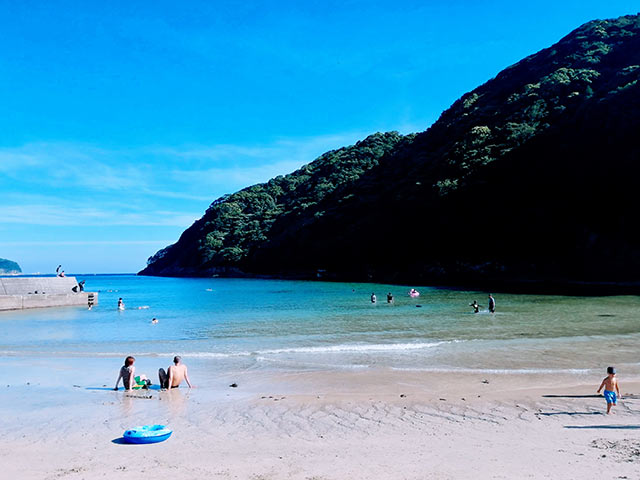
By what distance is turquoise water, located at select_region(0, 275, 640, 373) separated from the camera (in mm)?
17156

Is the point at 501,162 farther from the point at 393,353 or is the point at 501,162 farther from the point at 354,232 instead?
the point at 393,353

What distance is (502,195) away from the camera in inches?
3310

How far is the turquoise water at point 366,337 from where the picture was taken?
1716cm

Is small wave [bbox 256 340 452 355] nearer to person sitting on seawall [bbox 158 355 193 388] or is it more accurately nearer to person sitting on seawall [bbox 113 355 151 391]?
person sitting on seawall [bbox 158 355 193 388]

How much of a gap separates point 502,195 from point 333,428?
3198 inches

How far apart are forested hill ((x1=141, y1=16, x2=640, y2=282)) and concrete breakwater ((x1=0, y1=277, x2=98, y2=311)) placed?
56.1 metres

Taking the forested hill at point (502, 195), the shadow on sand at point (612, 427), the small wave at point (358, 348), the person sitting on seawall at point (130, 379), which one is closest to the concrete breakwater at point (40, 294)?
the small wave at point (358, 348)

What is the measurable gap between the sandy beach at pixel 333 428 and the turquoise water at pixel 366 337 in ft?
9.25

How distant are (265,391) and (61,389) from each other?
18.4ft

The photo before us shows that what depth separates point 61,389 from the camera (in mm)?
13555

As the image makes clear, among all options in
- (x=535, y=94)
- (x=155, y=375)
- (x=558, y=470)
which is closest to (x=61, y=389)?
(x=155, y=375)

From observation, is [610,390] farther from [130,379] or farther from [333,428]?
[130,379]

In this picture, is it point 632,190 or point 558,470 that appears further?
point 632,190

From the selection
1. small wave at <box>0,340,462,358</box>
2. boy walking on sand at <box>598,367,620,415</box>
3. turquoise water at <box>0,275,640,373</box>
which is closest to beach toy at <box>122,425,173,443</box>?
turquoise water at <box>0,275,640,373</box>
